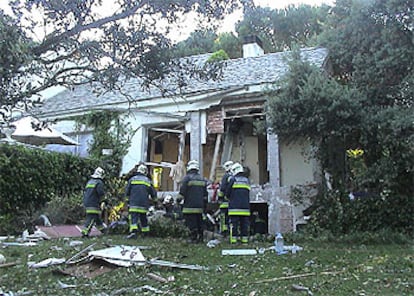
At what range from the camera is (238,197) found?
10359mm

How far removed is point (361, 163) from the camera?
12.4m

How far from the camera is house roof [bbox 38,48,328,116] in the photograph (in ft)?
50.3

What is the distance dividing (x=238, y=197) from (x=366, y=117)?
10.8 feet

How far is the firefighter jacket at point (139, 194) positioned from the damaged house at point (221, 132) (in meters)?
2.24

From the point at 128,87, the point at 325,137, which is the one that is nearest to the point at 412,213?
the point at 325,137

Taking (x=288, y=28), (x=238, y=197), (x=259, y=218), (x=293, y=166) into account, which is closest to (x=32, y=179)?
(x=238, y=197)

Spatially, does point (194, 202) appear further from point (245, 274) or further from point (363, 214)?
point (363, 214)

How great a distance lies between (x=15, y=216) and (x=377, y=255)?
32.2 ft

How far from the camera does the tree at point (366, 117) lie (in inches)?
408

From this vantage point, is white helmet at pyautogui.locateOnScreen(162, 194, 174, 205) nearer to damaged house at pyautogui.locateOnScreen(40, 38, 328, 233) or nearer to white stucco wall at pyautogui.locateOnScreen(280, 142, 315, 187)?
damaged house at pyautogui.locateOnScreen(40, 38, 328, 233)

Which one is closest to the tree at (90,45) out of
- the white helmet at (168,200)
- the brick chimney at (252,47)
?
the white helmet at (168,200)

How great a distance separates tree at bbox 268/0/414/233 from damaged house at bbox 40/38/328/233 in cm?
164

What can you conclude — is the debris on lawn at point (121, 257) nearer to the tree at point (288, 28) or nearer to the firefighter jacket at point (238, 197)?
the firefighter jacket at point (238, 197)

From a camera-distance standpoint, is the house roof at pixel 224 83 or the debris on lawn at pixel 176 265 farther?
the house roof at pixel 224 83
